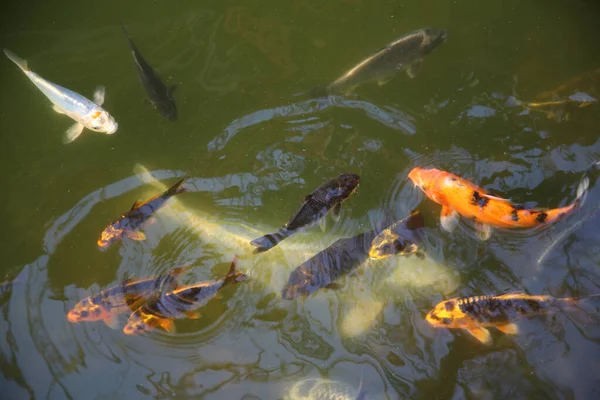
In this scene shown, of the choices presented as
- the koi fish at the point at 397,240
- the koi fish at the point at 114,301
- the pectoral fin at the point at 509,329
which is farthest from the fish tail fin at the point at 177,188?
the pectoral fin at the point at 509,329

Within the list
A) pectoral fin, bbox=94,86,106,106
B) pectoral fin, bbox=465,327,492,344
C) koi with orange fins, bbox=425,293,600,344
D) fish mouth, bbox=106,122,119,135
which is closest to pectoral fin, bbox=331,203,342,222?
koi with orange fins, bbox=425,293,600,344

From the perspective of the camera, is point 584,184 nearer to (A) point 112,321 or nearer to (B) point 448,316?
(B) point 448,316

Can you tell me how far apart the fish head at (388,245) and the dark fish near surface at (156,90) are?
1861 millimetres

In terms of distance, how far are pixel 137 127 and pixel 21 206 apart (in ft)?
3.52

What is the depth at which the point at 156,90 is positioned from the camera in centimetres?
374

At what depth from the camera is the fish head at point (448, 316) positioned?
2.94 metres

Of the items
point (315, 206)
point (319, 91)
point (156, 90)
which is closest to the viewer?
point (315, 206)

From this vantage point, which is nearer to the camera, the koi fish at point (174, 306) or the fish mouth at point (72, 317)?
the koi fish at point (174, 306)

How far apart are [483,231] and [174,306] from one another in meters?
2.10

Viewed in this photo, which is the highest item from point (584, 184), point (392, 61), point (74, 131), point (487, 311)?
point (74, 131)

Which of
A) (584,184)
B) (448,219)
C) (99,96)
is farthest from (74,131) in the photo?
(584,184)

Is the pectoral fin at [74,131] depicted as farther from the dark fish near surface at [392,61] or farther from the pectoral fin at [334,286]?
the pectoral fin at [334,286]

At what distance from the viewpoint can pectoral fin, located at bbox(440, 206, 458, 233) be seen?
3.26 meters

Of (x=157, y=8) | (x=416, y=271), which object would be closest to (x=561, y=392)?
(x=416, y=271)
